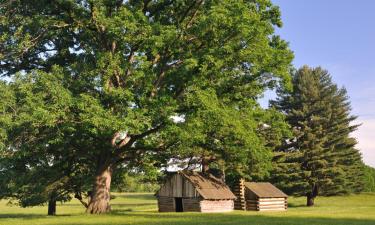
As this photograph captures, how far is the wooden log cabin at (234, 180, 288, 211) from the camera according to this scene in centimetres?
4384

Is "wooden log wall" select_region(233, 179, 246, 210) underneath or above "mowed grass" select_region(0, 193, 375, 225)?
above

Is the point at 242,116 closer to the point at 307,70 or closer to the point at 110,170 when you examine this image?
the point at 110,170

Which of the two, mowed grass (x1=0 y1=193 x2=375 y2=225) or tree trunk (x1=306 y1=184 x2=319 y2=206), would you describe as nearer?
mowed grass (x1=0 y1=193 x2=375 y2=225)

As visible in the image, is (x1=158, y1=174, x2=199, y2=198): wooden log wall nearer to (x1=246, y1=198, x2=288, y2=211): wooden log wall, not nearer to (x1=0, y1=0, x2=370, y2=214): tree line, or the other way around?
(x1=0, y1=0, x2=370, y2=214): tree line

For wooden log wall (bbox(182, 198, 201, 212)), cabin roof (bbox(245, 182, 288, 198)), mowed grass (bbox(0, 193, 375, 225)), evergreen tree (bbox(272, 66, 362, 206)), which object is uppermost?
evergreen tree (bbox(272, 66, 362, 206))

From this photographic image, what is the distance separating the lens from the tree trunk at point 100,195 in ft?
102

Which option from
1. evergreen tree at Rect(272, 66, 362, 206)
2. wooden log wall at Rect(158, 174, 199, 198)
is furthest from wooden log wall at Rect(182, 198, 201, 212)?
evergreen tree at Rect(272, 66, 362, 206)

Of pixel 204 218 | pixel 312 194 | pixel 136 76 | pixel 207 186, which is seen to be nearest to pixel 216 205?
pixel 207 186

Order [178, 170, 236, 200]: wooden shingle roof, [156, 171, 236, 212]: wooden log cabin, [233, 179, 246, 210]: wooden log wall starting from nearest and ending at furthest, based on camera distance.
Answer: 1. [156, 171, 236, 212]: wooden log cabin
2. [178, 170, 236, 200]: wooden shingle roof
3. [233, 179, 246, 210]: wooden log wall

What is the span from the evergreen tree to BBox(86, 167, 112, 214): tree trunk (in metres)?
27.1

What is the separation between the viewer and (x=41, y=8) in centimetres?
2753

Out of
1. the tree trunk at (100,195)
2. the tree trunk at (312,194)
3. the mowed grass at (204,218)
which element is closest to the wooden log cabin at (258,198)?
the mowed grass at (204,218)

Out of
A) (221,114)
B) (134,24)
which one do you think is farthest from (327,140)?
(134,24)

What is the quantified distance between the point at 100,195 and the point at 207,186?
1236 centimetres
